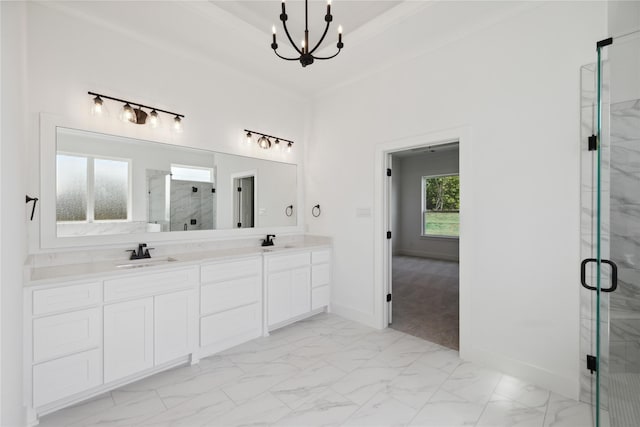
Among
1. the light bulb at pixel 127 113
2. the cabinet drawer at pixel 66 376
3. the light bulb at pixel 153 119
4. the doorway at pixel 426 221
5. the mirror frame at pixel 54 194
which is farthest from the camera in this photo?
the doorway at pixel 426 221

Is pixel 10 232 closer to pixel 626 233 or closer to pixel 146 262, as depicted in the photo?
pixel 146 262

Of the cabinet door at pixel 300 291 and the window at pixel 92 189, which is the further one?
Result: the cabinet door at pixel 300 291

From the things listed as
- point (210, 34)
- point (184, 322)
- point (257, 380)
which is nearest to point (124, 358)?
point (184, 322)

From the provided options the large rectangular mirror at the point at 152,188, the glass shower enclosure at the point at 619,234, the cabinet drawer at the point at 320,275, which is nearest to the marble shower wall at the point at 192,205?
the large rectangular mirror at the point at 152,188

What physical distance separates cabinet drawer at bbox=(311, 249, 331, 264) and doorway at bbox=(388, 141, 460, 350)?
170 cm

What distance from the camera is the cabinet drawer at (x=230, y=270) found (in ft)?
8.87

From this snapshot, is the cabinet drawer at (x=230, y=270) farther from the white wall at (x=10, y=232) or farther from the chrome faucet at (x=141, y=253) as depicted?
the white wall at (x=10, y=232)

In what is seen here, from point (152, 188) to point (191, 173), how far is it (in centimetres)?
43

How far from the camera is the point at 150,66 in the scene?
2816 mm

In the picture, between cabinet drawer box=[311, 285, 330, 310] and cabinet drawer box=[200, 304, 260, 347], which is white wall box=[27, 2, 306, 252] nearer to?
cabinet drawer box=[200, 304, 260, 347]

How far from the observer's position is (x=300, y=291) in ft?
11.6

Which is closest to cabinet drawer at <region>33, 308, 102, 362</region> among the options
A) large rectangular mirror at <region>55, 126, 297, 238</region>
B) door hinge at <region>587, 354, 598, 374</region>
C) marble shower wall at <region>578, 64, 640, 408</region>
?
large rectangular mirror at <region>55, 126, 297, 238</region>

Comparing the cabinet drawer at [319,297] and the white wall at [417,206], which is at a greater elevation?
the white wall at [417,206]

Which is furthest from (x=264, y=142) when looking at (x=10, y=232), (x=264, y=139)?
(x=10, y=232)
